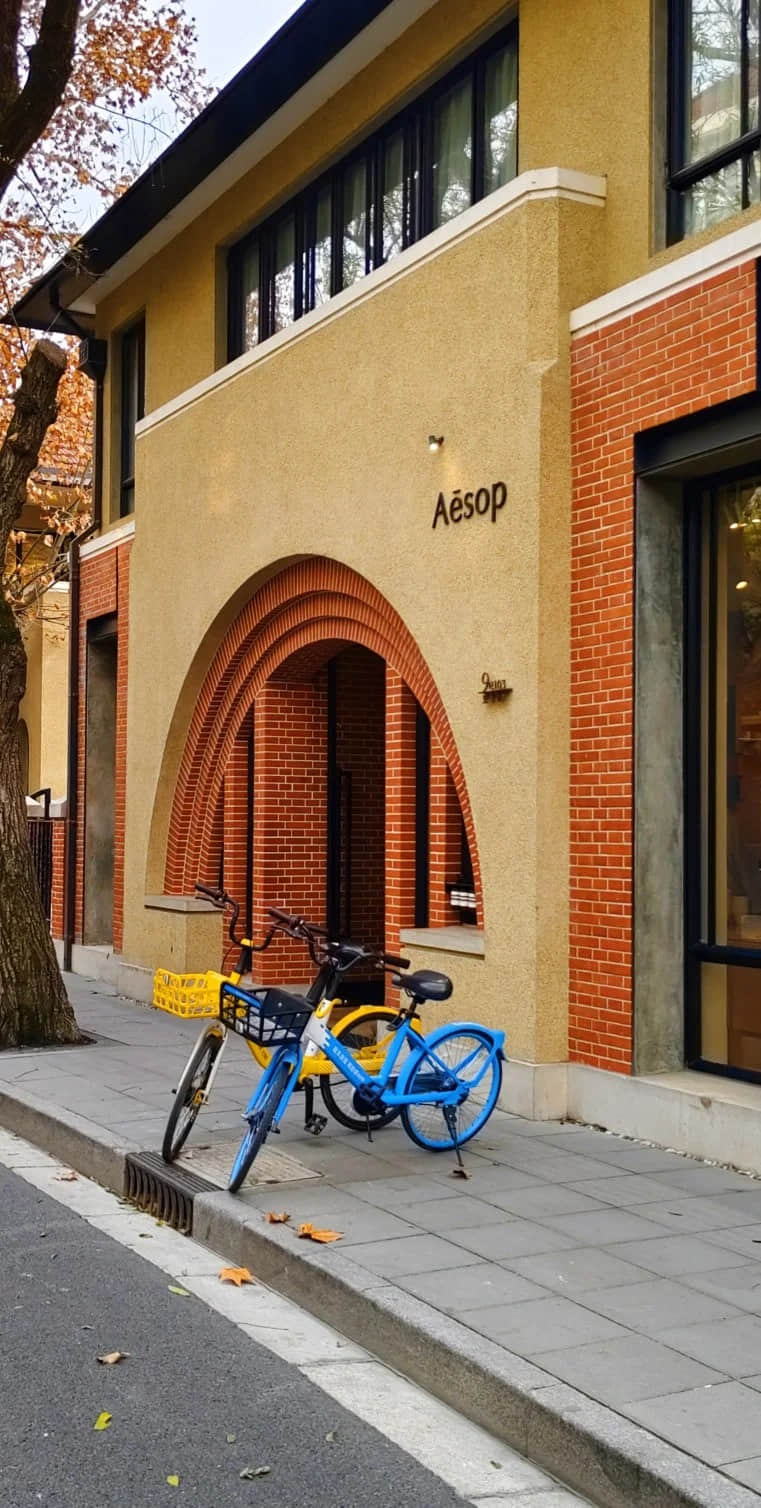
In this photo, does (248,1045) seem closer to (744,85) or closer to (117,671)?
(744,85)

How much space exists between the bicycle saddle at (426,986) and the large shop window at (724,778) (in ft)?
4.88

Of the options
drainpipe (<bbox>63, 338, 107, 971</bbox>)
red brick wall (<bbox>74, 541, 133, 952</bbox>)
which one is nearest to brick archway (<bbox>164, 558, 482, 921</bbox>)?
red brick wall (<bbox>74, 541, 133, 952</bbox>)

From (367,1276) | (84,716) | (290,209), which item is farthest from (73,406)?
(367,1276)

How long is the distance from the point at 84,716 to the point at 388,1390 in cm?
1233

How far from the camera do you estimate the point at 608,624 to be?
815 cm

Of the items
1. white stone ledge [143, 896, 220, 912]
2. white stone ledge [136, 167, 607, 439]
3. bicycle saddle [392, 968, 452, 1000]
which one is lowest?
bicycle saddle [392, 968, 452, 1000]

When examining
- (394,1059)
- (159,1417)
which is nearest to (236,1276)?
(159,1417)

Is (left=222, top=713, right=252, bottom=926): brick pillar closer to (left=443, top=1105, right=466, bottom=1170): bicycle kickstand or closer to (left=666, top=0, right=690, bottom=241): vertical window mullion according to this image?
(left=443, top=1105, right=466, bottom=1170): bicycle kickstand

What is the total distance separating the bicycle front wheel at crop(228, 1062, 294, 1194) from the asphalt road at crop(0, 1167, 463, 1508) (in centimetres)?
78

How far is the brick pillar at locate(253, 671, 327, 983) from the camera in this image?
12656 mm

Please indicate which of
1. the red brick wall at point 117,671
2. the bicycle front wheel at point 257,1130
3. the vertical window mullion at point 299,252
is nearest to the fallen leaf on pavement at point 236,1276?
the bicycle front wheel at point 257,1130

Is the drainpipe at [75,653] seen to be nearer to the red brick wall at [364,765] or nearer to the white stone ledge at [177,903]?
the white stone ledge at [177,903]

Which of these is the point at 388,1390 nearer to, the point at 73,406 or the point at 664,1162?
the point at 664,1162

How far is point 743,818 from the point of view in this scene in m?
7.72
